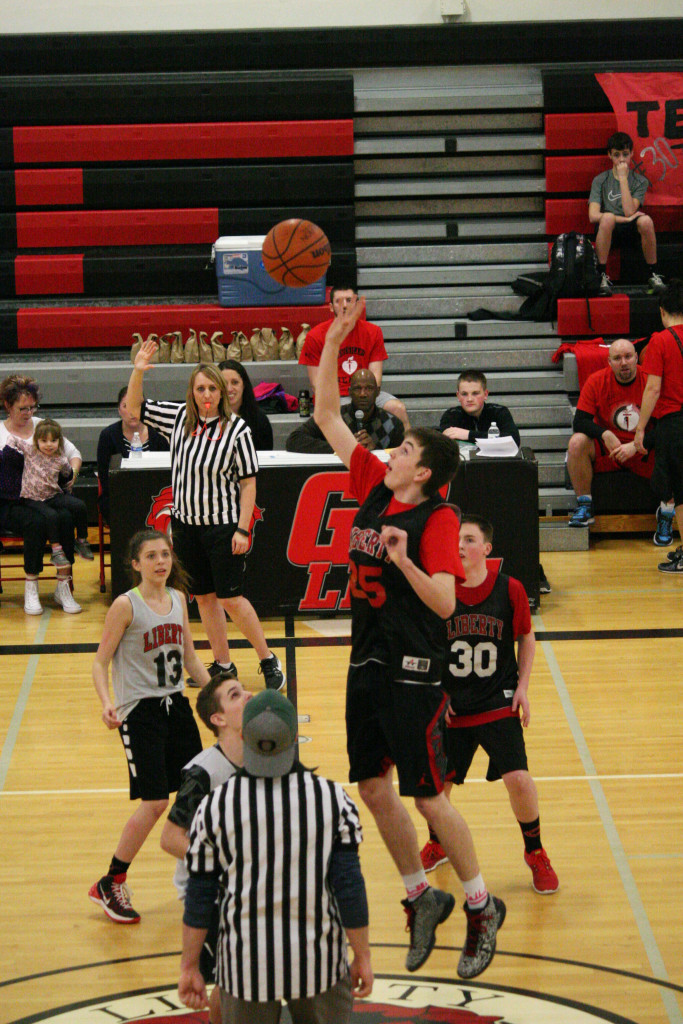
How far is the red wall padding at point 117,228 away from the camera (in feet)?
41.4

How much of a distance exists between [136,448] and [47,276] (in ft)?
15.0

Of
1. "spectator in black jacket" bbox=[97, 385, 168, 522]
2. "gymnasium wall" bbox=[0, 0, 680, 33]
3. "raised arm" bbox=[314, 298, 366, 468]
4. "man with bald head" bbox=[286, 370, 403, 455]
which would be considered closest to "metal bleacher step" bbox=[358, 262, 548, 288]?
"gymnasium wall" bbox=[0, 0, 680, 33]

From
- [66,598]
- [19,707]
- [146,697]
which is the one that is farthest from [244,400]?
[146,697]

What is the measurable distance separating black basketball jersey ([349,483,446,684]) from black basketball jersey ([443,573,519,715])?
0.66 metres

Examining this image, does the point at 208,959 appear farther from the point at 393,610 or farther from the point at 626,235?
the point at 626,235

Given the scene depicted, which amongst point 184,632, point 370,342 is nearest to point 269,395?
point 370,342

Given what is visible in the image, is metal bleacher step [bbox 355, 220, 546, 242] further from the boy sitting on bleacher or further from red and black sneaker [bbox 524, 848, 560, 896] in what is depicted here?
red and black sneaker [bbox 524, 848, 560, 896]

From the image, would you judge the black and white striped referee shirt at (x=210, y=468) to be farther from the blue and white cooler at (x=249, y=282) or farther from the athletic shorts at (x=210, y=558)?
the blue and white cooler at (x=249, y=282)

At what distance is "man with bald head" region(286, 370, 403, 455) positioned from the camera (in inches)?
330

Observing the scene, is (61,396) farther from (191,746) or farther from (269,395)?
(191,746)

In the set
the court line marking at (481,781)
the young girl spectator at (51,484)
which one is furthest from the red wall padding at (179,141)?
the court line marking at (481,781)

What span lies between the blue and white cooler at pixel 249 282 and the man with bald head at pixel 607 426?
3053 mm

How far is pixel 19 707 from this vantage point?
6.98m

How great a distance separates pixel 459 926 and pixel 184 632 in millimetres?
1452
